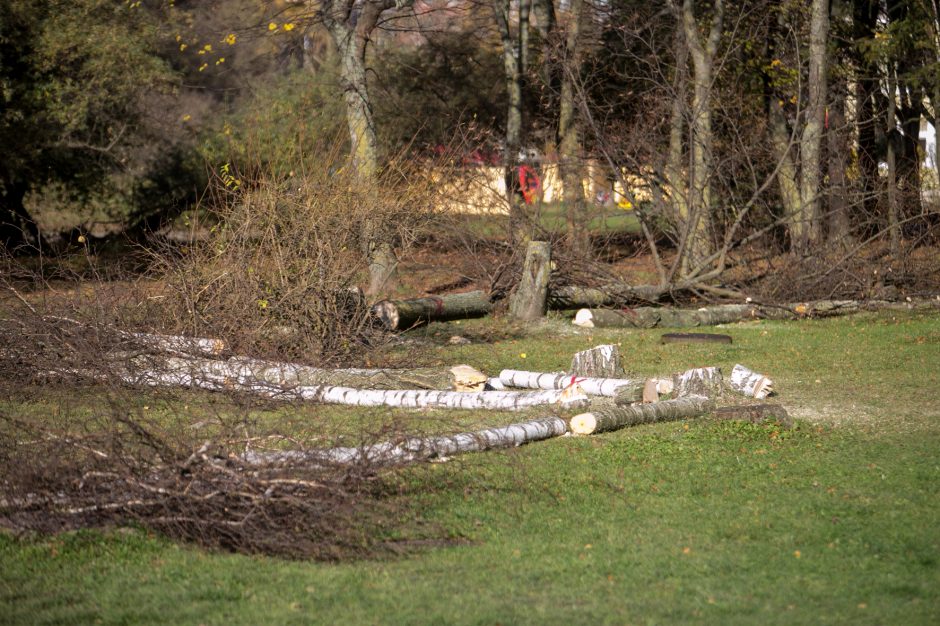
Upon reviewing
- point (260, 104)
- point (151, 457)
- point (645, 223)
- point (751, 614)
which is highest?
point (260, 104)

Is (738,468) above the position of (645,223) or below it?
below

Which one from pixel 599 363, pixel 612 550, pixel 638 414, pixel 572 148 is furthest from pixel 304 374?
pixel 572 148

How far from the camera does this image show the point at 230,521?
18.0 ft

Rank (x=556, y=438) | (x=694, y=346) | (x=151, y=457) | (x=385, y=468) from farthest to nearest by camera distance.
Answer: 1. (x=694, y=346)
2. (x=556, y=438)
3. (x=385, y=468)
4. (x=151, y=457)

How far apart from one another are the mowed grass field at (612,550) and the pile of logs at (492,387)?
0.64 ft

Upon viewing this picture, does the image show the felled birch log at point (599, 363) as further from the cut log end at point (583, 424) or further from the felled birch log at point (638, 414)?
the cut log end at point (583, 424)

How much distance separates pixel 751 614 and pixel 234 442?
297 centimetres

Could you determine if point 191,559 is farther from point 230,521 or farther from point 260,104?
point 260,104

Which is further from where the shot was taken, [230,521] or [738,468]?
[738,468]

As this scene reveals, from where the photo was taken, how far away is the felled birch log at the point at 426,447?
595 centimetres

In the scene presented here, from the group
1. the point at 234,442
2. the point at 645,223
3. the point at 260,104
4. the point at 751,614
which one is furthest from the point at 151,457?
the point at 260,104

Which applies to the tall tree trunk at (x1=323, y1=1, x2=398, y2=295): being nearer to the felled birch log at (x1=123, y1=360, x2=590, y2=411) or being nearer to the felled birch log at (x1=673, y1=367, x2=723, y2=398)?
the felled birch log at (x1=123, y1=360, x2=590, y2=411)

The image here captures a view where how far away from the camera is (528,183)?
18375 millimetres

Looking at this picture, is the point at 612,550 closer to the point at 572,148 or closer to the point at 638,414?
the point at 638,414
